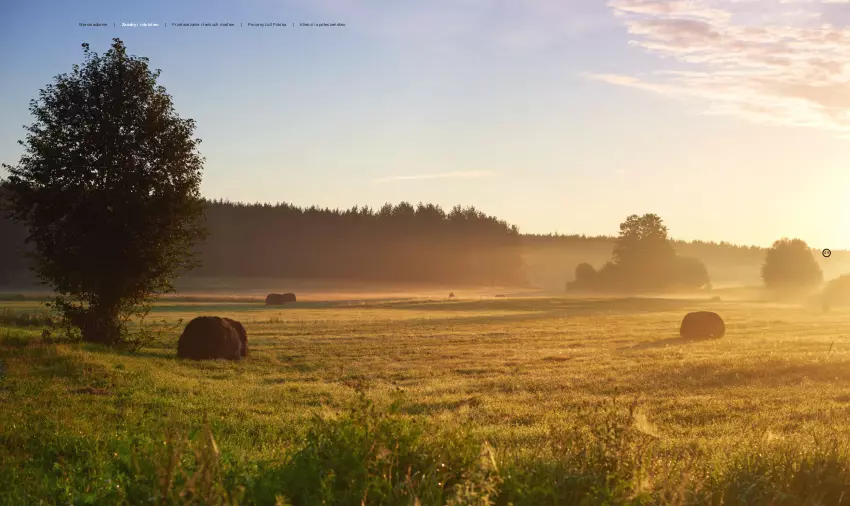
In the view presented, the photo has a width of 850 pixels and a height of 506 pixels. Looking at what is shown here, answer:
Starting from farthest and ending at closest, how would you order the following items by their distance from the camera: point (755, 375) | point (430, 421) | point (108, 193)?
point (108, 193) < point (755, 375) < point (430, 421)

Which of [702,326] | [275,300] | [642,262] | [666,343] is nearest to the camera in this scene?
[666,343]

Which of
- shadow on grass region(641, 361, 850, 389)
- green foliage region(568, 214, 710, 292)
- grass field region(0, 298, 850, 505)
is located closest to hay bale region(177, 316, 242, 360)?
grass field region(0, 298, 850, 505)

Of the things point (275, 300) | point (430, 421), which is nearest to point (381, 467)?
point (430, 421)

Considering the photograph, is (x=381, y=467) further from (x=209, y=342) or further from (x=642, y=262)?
(x=642, y=262)

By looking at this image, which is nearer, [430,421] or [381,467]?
[381,467]

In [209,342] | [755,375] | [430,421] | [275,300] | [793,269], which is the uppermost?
[793,269]

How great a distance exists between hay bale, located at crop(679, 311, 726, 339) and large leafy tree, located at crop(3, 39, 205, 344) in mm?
29096

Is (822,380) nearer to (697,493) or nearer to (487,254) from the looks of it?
(697,493)

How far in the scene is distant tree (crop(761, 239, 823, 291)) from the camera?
110 meters

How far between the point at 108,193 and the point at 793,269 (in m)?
107

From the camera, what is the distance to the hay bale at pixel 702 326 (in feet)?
142

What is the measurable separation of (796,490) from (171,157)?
2585 cm

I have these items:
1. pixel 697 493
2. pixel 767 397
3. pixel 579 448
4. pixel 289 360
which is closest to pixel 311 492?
pixel 579 448

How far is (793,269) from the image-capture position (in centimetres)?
11081
